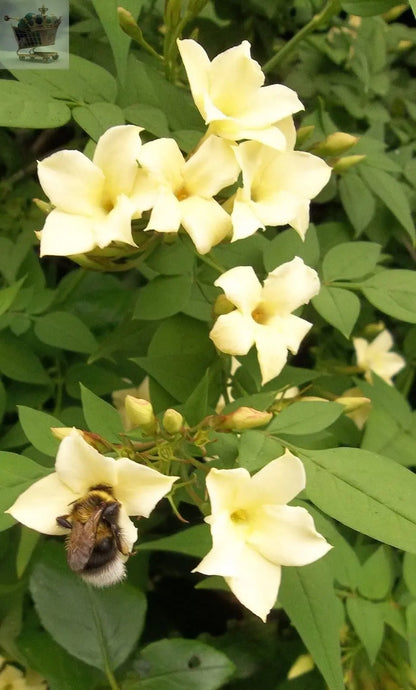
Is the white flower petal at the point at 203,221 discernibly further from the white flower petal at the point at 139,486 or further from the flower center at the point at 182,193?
the white flower petal at the point at 139,486

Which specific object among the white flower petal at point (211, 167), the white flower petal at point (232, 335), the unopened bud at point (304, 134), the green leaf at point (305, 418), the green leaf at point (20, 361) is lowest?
the green leaf at point (20, 361)

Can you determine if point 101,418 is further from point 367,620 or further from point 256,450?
point 367,620

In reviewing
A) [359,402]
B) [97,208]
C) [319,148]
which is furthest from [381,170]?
[97,208]

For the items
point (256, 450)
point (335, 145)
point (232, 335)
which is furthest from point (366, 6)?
point (256, 450)

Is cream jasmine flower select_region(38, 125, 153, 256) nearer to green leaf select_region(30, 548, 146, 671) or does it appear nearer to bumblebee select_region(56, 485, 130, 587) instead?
bumblebee select_region(56, 485, 130, 587)

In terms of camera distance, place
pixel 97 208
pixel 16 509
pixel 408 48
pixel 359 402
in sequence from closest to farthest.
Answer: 1. pixel 16 509
2. pixel 97 208
3. pixel 359 402
4. pixel 408 48

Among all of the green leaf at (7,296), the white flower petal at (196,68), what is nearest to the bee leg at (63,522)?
the green leaf at (7,296)

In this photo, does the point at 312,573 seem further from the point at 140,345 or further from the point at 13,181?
the point at 13,181
